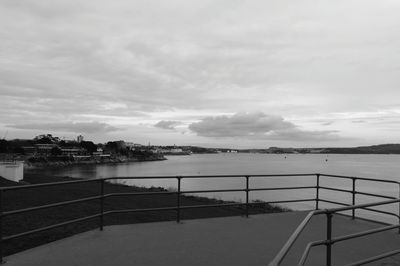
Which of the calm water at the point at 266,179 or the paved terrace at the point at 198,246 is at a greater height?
the paved terrace at the point at 198,246

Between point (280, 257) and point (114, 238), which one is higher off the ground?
point (280, 257)

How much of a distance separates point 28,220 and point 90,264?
6575 mm

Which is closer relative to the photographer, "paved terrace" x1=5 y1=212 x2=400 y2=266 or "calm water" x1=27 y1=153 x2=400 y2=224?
"paved terrace" x1=5 y1=212 x2=400 y2=266

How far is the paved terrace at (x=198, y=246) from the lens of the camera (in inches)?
213

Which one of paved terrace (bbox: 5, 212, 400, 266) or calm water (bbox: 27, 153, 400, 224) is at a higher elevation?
paved terrace (bbox: 5, 212, 400, 266)

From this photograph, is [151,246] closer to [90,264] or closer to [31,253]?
[90,264]

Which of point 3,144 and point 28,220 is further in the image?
point 3,144

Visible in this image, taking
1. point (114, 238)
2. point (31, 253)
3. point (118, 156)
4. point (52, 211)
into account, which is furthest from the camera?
point (118, 156)

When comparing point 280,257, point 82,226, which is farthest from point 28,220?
point 280,257

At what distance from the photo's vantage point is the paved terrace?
5414 mm

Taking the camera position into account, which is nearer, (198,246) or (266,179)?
(198,246)

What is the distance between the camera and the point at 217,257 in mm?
5672

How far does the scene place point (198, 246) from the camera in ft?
20.5

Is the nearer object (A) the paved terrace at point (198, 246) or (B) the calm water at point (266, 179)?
(A) the paved terrace at point (198, 246)
